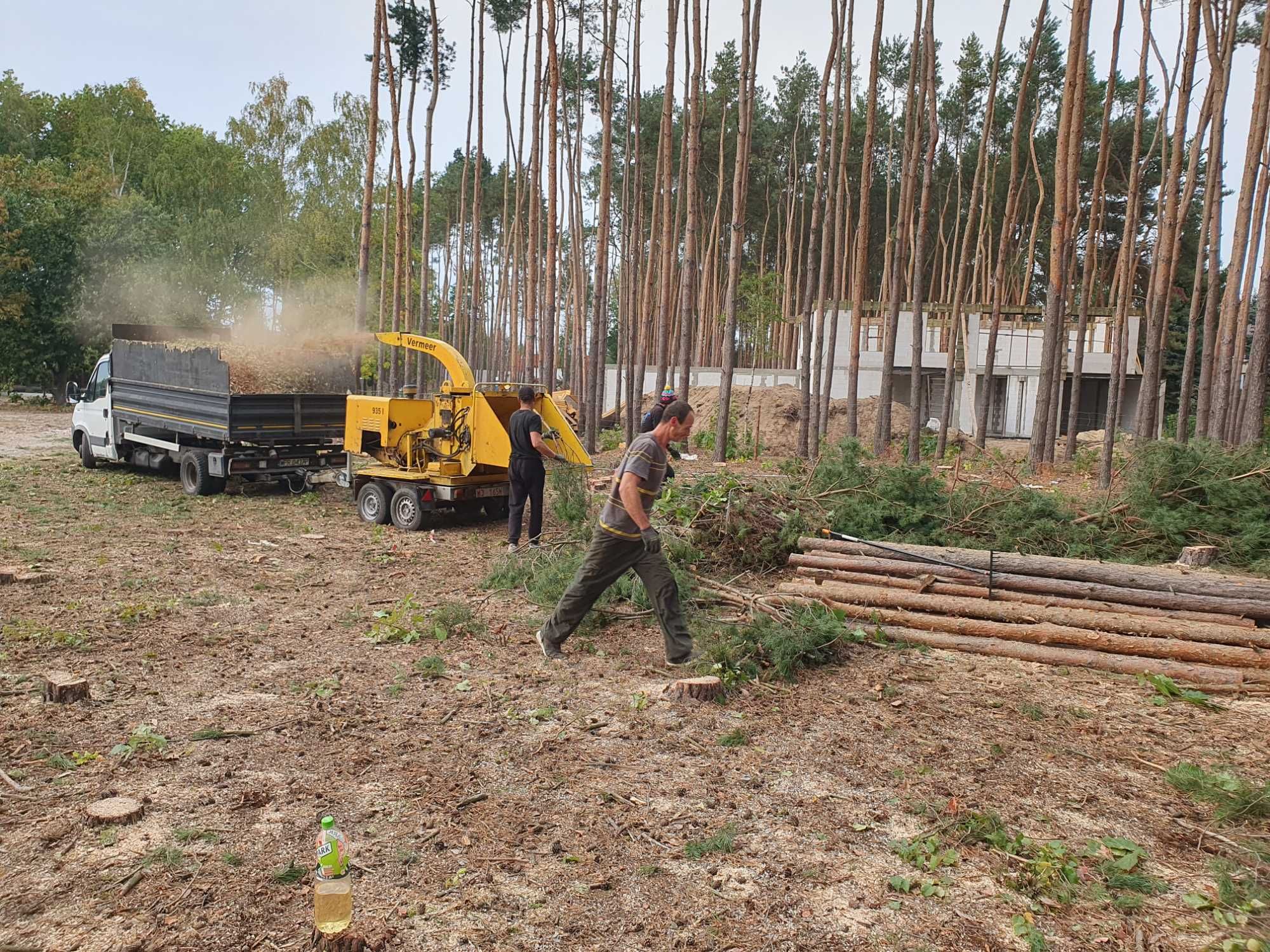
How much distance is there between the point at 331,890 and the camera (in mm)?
3404

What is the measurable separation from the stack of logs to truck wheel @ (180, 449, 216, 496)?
35.2 ft

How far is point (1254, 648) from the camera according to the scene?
655 cm

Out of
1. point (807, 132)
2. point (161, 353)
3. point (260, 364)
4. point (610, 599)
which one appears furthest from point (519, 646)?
point (807, 132)

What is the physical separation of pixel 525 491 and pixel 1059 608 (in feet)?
19.7

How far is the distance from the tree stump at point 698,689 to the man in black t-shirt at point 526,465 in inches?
190

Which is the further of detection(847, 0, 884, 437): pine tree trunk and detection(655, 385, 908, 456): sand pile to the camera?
detection(655, 385, 908, 456): sand pile

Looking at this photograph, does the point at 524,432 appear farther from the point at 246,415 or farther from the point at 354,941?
the point at 354,941

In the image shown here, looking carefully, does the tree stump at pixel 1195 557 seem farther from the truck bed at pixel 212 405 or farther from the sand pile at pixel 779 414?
the sand pile at pixel 779 414

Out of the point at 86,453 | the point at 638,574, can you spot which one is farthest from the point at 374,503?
the point at 86,453

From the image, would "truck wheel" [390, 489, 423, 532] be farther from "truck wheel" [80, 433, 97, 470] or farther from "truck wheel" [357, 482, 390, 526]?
"truck wheel" [80, 433, 97, 470]

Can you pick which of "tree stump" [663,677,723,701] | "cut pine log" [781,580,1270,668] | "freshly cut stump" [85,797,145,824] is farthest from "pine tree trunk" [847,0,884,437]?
"freshly cut stump" [85,797,145,824]

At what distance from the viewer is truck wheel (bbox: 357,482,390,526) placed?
13.0 metres

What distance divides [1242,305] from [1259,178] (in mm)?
3712

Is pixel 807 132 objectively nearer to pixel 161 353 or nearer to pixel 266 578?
pixel 161 353
